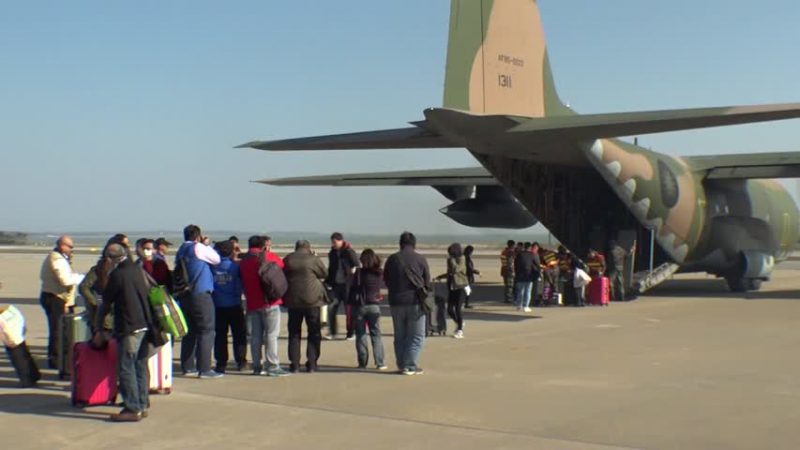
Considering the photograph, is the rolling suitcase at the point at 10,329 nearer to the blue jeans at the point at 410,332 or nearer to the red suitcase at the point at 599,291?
the blue jeans at the point at 410,332

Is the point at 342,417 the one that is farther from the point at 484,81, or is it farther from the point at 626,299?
the point at 626,299

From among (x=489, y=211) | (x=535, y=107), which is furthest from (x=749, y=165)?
(x=535, y=107)

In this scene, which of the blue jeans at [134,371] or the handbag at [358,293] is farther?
the handbag at [358,293]

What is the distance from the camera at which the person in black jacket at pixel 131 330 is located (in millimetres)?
6838

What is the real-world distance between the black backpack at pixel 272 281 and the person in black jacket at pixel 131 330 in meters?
1.85

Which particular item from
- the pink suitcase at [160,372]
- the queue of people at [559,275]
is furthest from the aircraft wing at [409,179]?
the pink suitcase at [160,372]

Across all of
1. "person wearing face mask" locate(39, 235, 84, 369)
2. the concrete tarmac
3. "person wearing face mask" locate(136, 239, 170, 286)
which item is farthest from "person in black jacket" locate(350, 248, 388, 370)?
"person wearing face mask" locate(39, 235, 84, 369)

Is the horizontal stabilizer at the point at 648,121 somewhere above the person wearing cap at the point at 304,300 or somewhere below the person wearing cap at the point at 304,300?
above

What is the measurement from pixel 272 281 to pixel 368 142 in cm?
622

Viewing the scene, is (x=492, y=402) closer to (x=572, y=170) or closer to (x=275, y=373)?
(x=275, y=373)

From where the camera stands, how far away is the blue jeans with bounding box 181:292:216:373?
342 inches

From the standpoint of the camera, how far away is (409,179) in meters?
24.0

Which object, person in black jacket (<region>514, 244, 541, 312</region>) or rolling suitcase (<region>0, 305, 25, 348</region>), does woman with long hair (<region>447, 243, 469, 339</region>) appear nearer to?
person in black jacket (<region>514, 244, 541, 312</region>)

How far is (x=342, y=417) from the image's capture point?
22.7ft
